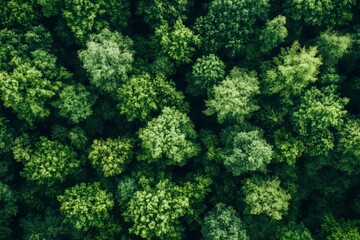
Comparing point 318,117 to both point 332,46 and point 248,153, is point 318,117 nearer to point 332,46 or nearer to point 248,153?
point 332,46

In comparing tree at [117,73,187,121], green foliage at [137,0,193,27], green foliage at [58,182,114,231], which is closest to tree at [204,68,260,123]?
tree at [117,73,187,121]

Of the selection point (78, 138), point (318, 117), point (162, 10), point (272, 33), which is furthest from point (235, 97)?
point (78, 138)

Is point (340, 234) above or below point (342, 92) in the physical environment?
below

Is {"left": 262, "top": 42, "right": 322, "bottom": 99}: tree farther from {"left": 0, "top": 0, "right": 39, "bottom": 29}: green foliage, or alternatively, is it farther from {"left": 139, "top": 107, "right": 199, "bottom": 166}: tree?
{"left": 0, "top": 0, "right": 39, "bottom": 29}: green foliage

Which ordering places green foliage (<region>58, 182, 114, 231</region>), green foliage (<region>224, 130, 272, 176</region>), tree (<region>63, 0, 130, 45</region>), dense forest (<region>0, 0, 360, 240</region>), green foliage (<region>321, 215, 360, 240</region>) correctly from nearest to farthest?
green foliage (<region>224, 130, 272, 176</region>) → green foliage (<region>58, 182, 114, 231</region>) → dense forest (<region>0, 0, 360, 240</region>) → green foliage (<region>321, 215, 360, 240</region>) → tree (<region>63, 0, 130, 45</region>)

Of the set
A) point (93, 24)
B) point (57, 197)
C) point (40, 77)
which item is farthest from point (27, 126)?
point (93, 24)

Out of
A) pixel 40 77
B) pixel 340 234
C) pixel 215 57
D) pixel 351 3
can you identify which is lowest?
pixel 340 234

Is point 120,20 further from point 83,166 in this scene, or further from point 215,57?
point 83,166
